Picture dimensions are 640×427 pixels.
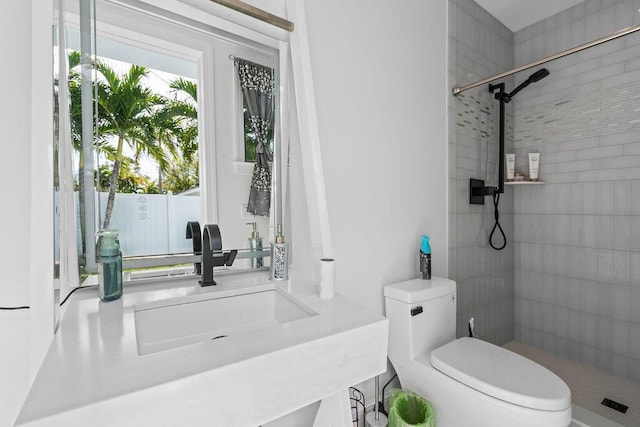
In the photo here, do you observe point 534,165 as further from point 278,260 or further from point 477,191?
→ point 278,260

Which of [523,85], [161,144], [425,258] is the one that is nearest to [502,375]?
[425,258]

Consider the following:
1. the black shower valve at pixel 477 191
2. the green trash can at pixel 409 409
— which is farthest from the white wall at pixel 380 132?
the green trash can at pixel 409 409

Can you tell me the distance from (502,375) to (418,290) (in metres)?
0.43

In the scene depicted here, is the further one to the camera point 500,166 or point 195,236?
point 500,166

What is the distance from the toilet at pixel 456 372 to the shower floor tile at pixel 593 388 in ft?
1.77

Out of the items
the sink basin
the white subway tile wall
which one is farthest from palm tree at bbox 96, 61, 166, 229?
the white subway tile wall

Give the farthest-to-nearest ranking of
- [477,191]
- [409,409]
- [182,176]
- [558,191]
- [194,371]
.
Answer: [558,191] < [477,191] < [409,409] < [182,176] < [194,371]

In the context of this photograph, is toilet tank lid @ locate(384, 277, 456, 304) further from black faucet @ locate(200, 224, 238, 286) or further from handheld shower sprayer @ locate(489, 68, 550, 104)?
handheld shower sprayer @ locate(489, 68, 550, 104)

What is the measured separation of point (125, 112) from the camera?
3.16 feet

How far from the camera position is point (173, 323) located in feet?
2.87

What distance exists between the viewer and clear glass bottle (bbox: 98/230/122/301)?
33.4 inches

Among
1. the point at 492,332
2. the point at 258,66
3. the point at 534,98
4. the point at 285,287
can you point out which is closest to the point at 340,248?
the point at 285,287

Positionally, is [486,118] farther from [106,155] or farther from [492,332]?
[106,155]

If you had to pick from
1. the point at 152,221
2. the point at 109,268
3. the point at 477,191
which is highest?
the point at 477,191
